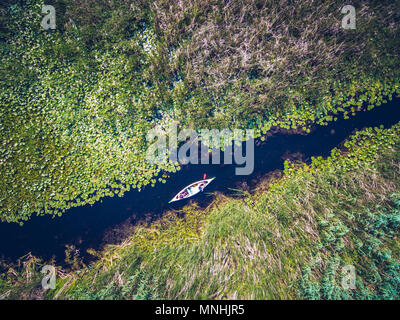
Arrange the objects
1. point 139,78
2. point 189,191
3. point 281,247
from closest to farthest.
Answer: point 281,247 → point 139,78 → point 189,191

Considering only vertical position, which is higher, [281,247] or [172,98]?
[172,98]

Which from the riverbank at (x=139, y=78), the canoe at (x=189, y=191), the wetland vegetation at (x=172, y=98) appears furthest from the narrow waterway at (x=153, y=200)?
the riverbank at (x=139, y=78)

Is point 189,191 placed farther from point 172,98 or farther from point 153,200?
point 172,98

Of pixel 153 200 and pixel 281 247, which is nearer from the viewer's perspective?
pixel 281 247

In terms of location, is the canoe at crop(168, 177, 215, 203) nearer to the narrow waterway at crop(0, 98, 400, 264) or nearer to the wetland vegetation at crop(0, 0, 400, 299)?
the narrow waterway at crop(0, 98, 400, 264)

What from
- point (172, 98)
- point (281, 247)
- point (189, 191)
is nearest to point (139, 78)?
point (172, 98)

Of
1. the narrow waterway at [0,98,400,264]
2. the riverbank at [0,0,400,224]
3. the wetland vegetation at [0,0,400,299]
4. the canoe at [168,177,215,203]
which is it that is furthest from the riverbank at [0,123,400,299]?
the riverbank at [0,0,400,224]
